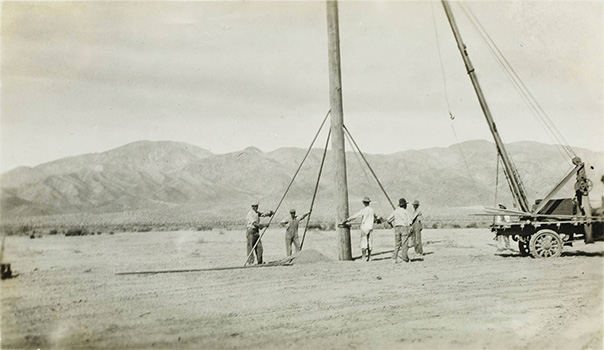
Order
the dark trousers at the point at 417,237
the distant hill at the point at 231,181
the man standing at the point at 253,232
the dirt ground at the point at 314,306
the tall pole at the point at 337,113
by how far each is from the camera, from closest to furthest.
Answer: the dirt ground at the point at 314,306 < the man standing at the point at 253,232 < the tall pole at the point at 337,113 < the dark trousers at the point at 417,237 < the distant hill at the point at 231,181

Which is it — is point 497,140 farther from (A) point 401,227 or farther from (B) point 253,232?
(B) point 253,232

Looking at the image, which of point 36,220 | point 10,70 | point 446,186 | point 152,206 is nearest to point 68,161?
point 152,206

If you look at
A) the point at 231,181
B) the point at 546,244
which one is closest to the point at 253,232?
the point at 546,244

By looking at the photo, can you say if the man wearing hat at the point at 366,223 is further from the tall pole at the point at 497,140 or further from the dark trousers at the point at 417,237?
the tall pole at the point at 497,140

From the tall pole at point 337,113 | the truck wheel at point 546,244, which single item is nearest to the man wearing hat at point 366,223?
the tall pole at point 337,113

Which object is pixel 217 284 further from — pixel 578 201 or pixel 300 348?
pixel 578 201

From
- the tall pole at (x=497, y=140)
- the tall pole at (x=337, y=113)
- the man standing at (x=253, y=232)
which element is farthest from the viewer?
the tall pole at (x=497, y=140)
